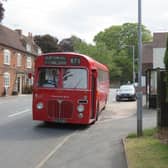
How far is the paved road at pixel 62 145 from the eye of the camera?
988 centimetres

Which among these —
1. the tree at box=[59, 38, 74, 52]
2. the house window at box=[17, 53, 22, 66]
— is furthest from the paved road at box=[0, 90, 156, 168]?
the tree at box=[59, 38, 74, 52]

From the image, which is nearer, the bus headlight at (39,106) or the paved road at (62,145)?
the paved road at (62,145)

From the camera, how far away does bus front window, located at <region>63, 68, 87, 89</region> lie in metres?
17.0

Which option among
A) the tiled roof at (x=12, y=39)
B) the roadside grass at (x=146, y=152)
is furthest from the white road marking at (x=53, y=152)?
the tiled roof at (x=12, y=39)

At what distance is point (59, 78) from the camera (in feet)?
56.4

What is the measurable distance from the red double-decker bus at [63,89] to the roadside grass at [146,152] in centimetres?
407

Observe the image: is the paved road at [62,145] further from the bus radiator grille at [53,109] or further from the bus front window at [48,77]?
the bus front window at [48,77]

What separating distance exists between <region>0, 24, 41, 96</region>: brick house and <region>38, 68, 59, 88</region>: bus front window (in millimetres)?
38485

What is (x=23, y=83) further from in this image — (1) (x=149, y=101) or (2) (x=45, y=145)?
(2) (x=45, y=145)

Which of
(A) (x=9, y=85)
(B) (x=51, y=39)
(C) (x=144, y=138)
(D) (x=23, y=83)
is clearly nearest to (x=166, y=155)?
(C) (x=144, y=138)

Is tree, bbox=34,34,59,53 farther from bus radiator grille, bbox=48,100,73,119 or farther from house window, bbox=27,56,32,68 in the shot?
bus radiator grille, bbox=48,100,73,119

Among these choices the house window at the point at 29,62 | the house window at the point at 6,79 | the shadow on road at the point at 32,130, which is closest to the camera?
the shadow on road at the point at 32,130

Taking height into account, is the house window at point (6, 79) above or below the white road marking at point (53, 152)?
above

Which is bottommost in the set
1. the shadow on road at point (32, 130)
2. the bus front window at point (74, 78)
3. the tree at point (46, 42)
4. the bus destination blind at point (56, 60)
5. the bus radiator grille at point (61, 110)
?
the shadow on road at point (32, 130)
